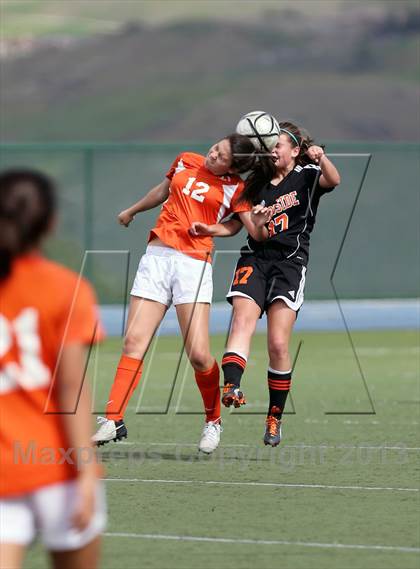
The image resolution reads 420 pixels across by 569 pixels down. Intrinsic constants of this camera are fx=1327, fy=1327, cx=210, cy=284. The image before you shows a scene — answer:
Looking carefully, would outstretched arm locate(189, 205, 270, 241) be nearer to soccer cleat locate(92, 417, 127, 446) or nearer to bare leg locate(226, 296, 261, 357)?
bare leg locate(226, 296, 261, 357)

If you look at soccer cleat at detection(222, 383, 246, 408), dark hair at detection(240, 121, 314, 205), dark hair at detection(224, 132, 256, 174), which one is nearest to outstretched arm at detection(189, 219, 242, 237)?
dark hair at detection(240, 121, 314, 205)

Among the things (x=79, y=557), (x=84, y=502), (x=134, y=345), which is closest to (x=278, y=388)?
(x=134, y=345)

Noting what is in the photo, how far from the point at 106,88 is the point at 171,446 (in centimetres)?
3993

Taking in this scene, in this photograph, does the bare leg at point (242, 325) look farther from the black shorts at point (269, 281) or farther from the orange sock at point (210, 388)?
the orange sock at point (210, 388)

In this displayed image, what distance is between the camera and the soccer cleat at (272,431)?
321 inches

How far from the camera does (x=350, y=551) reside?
5727mm

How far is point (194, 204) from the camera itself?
7938mm

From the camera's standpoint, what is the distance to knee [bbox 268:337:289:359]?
823 cm

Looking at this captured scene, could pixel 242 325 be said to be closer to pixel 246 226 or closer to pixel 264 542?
pixel 246 226

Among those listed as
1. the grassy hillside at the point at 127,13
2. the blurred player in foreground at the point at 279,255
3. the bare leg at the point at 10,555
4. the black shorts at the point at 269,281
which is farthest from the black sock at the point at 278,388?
the grassy hillside at the point at 127,13

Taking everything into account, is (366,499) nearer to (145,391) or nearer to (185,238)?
(185,238)

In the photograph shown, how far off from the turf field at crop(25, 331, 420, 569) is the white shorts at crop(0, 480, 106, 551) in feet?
5.88

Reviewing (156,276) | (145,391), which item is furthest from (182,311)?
(145,391)

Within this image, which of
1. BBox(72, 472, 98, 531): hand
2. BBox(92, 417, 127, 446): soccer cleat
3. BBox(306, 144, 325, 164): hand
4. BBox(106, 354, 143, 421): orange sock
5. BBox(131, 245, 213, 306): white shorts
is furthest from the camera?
BBox(306, 144, 325, 164): hand
